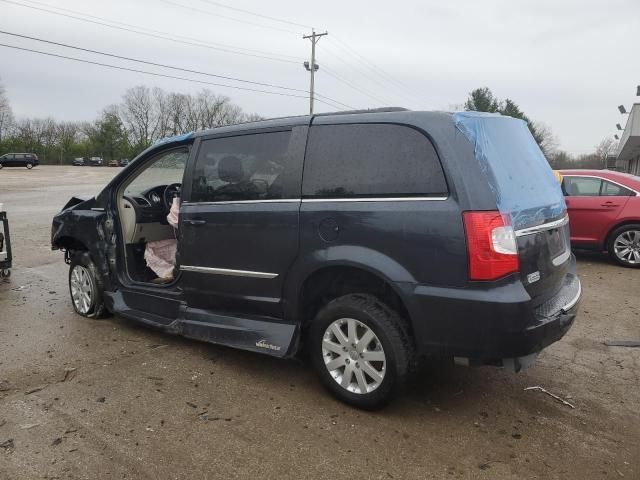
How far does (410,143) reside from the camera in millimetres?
3203

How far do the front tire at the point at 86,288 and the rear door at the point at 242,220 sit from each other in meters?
1.41

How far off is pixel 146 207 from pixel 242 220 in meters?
1.86

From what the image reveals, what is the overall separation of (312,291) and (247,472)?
1.26m

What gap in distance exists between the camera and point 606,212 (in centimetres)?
845

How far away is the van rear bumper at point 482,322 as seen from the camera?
290 cm

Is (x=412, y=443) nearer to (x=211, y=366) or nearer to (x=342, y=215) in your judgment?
(x=342, y=215)

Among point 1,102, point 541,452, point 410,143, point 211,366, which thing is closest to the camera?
point 541,452

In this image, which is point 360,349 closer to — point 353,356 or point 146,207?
point 353,356

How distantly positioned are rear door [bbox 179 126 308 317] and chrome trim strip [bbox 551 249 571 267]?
64.6 inches

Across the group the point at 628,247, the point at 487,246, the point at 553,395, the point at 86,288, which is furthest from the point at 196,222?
the point at 628,247

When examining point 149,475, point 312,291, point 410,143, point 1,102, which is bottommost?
point 149,475

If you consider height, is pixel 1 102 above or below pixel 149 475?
above

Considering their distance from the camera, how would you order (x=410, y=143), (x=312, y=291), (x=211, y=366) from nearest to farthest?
(x=410, y=143), (x=312, y=291), (x=211, y=366)

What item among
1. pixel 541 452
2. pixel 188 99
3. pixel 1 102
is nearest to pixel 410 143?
pixel 541 452
